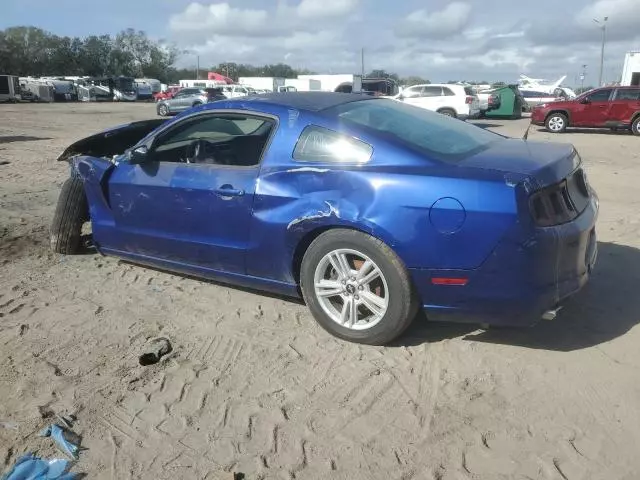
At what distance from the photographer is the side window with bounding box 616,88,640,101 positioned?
18.4 meters

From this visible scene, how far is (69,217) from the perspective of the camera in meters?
5.29

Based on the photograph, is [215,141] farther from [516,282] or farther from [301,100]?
[516,282]

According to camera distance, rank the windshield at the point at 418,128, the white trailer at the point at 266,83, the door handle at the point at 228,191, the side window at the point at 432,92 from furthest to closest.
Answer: the white trailer at the point at 266,83 → the side window at the point at 432,92 → the door handle at the point at 228,191 → the windshield at the point at 418,128

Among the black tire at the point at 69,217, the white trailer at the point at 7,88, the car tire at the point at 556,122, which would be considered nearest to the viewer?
the black tire at the point at 69,217

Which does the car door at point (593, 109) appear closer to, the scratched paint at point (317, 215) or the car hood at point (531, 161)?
the car hood at point (531, 161)

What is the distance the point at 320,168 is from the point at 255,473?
1.80 m

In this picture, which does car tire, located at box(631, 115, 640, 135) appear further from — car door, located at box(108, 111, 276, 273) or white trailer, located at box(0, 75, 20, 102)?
white trailer, located at box(0, 75, 20, 102)

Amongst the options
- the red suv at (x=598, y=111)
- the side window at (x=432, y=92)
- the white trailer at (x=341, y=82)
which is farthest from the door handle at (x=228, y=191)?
the white trailer at (x=341, y=82)

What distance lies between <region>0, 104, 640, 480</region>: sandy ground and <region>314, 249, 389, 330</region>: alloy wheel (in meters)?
0.19

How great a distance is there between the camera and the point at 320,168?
349 cm

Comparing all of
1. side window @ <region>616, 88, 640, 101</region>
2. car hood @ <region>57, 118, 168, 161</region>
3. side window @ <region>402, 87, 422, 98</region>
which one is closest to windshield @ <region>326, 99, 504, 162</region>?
car hood @ <region>57, 118, 168, 161</region>

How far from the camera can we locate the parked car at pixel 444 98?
906 inches

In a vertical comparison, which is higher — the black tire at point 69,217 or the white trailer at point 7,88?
the white trailer at point 7,88

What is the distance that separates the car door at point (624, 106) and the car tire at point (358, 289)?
60.0 feet
